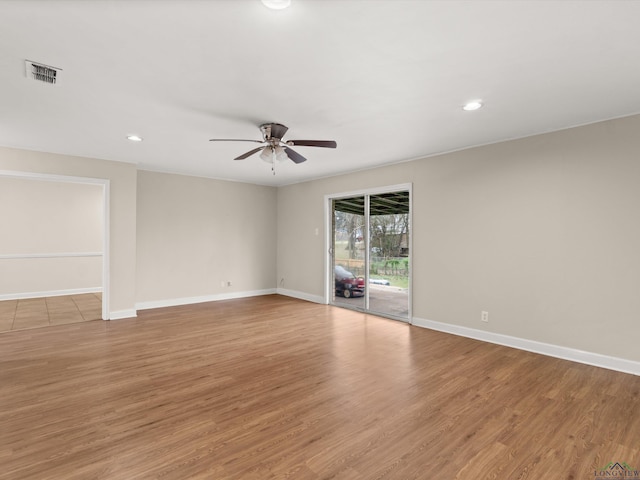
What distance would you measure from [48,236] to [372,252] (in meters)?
7.13

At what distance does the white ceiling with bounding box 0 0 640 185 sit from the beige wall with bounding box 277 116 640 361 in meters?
0.35

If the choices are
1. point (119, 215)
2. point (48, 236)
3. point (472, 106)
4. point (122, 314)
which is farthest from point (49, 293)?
point (472, 106)

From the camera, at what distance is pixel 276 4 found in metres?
1.67

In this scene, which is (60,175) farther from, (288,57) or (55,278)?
(288,57)

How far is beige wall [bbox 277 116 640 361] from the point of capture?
127 inches

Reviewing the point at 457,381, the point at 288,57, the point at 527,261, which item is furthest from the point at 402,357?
the point at 288,57

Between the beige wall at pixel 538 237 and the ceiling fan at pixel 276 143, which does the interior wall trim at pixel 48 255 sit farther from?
the beige wall at pixel 538 237

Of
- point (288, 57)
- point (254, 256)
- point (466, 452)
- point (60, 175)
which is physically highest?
point (288, 57)

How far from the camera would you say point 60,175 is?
15.6 feet

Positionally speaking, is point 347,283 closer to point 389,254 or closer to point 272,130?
point 389,254

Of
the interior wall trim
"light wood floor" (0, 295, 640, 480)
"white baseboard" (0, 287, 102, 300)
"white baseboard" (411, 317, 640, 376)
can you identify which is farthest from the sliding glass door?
"white baseboard" (0, 287, 102, 300)

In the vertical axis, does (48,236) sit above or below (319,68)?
below

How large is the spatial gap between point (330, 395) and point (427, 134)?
301 cm

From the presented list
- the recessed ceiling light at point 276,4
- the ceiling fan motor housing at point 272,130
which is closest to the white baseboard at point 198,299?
the ceiling fan motor housing at point 272,130
